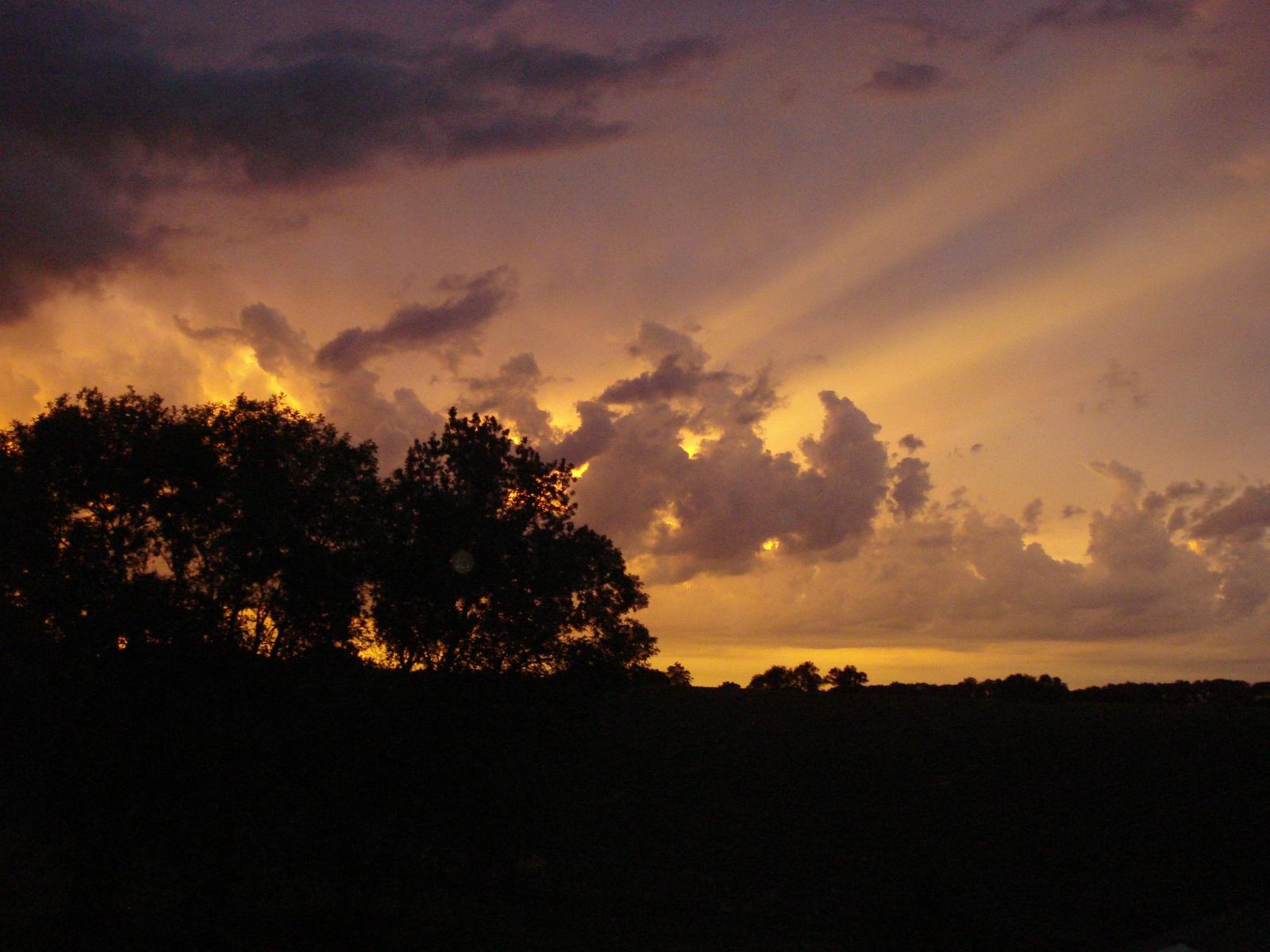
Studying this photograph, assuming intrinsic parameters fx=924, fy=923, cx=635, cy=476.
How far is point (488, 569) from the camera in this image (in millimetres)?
26328

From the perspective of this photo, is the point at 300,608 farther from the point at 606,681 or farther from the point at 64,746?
the point at 606,681

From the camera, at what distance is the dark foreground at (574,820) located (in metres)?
23.6

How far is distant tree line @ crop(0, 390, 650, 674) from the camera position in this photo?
2498 centimetres

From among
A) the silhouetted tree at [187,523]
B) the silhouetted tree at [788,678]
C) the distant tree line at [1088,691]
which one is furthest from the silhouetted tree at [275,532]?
the silhouetted tree at [788,678]

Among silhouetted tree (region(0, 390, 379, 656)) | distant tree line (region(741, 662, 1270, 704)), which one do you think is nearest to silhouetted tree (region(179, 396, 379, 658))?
silhouetted tree (region(0, 390, 379, 656))

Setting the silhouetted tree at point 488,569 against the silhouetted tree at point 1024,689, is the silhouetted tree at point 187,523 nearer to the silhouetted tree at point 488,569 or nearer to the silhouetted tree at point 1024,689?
the silhouetted tree at point 488,569

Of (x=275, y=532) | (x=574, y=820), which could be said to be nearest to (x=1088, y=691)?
(x=574, y=820)

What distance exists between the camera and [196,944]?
25.6 metres

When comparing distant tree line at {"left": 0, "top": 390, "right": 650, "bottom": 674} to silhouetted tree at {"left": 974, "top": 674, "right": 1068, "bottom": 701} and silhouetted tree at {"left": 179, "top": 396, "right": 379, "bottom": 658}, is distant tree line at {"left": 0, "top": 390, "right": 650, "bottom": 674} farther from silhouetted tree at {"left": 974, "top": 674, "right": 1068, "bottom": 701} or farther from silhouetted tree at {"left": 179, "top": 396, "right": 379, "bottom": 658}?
silhouetted tree at {"left": 974, "top": 674, "right": 1068, "bottom": 701}

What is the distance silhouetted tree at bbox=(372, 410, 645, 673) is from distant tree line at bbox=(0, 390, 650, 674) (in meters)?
0.05

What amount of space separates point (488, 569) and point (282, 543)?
570 cm

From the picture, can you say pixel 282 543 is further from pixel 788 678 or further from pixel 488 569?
pixel 788 678

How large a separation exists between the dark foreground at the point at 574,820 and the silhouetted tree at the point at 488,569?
129 cm

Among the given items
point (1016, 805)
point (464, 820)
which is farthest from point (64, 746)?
point (1016, 805)
